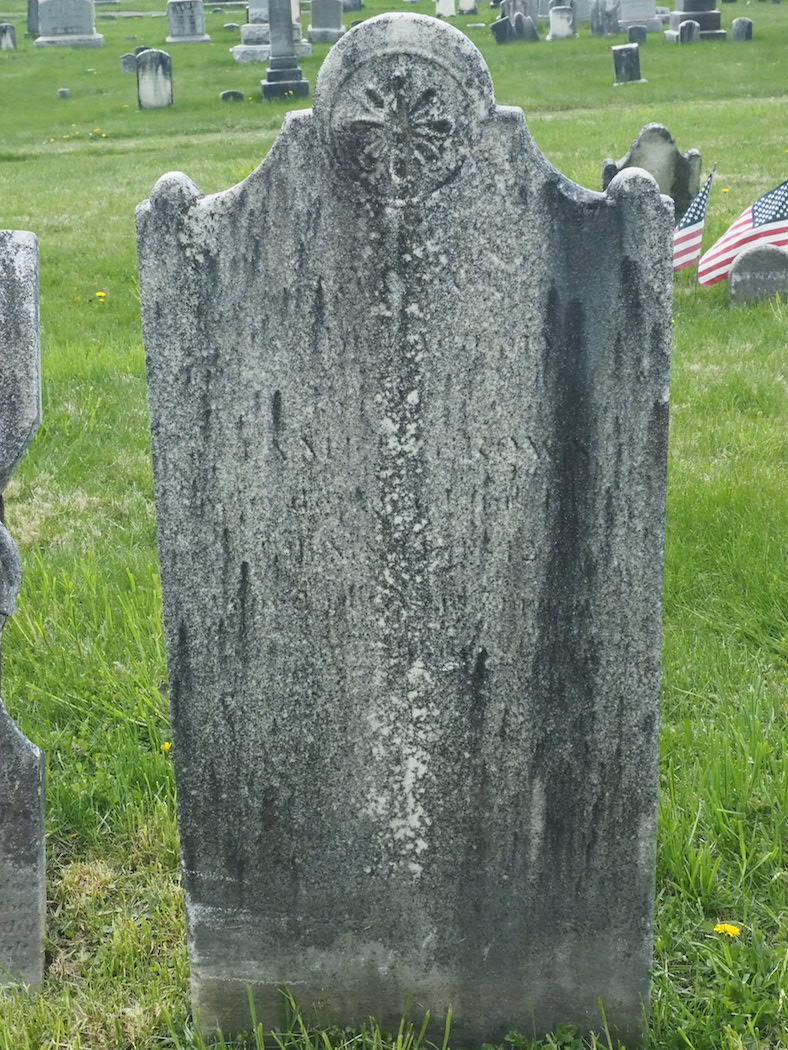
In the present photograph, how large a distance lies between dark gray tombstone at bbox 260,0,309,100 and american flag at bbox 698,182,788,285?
49.6 ft

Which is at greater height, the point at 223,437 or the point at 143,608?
the point at 223,437

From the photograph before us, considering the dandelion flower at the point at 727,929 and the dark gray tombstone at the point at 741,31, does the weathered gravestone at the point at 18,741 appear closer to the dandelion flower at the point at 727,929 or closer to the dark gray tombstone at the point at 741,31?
the dandelion flower at the point at 727,929

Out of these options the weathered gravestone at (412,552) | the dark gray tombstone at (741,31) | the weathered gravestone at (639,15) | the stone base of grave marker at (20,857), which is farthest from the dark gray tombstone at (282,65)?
the weathered gravestone at (412,552)

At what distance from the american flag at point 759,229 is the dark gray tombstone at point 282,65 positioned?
1511 centimetres

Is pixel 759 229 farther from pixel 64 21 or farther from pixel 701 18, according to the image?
pixel 64 21

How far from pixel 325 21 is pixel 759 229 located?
2229 cm

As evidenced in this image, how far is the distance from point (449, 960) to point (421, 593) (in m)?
0.77

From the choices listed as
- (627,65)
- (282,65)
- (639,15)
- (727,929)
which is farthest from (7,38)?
(727,929)

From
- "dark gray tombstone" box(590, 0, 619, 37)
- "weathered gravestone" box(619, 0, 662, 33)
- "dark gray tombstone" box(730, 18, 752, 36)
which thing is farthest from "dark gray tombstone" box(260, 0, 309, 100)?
"weathered gravestone" box(619, 0, 662, 33)

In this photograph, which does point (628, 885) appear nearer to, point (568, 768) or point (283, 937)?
point (568, 768)

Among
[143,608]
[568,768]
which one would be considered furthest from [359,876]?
[143,608]

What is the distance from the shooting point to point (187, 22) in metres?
30.9

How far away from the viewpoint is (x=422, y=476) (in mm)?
2219

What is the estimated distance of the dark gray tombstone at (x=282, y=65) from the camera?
22.0 m
